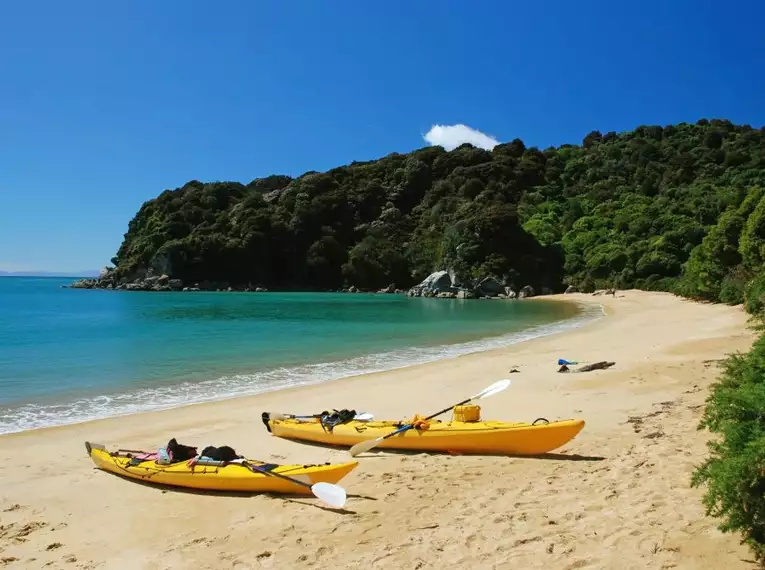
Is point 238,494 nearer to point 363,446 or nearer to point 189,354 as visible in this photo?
point 363,446

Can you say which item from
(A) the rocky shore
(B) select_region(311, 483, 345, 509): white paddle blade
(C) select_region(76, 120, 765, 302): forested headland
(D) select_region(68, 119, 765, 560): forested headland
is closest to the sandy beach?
(B) select_region(311, 483, 345, 509): white paddle blade

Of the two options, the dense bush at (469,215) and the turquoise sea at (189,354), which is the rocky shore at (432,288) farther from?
the turquoise sea at (189,354)

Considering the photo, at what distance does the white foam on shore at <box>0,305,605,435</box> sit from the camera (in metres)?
10.6

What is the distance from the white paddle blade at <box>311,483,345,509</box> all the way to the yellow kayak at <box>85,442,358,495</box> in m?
0.37

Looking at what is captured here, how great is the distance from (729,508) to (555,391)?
25.8ft

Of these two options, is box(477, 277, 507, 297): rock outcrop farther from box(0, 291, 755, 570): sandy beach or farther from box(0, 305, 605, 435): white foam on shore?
box(0, 291, 755, 570): sandy beach

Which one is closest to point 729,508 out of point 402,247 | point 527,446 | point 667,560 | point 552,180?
point 667,560

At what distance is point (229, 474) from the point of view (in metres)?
6.39

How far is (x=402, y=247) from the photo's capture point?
91.1 m

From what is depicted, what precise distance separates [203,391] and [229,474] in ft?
23.1

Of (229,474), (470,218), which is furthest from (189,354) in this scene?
(470,218)

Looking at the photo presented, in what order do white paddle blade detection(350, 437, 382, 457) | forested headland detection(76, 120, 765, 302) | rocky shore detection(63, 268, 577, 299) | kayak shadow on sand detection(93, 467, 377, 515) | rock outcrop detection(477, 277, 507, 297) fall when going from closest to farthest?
kayak shadow on sand detection(93, 467, 377, 515) < white paddle blade detection(350, 437, 382, 457) < rocky shore detection(63, 268, 577, 299) < rock outcrop detection(477, 277, 507, 297) < forested headland detection(76, 120, 765, 302)

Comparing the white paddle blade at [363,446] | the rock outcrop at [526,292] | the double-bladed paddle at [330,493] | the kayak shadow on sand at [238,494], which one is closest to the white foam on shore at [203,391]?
the kayak shadow on sand at [238,494]

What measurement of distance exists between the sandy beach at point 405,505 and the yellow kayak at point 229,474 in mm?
141
